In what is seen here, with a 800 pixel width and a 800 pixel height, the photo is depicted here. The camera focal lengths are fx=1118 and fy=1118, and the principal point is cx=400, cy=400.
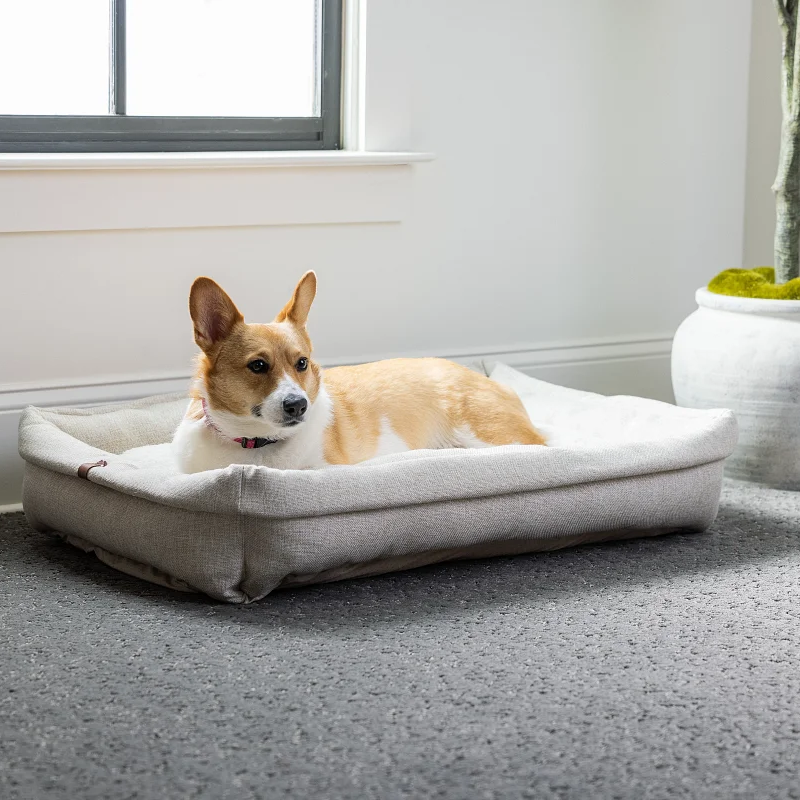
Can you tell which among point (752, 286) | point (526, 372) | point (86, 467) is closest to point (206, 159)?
point (86, 467)

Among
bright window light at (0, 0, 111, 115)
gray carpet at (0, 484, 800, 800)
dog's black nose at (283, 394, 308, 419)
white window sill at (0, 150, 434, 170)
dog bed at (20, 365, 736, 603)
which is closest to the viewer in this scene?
gray carpet at (0, 484, 800, 800)

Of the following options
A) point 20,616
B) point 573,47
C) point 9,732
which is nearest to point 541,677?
point 9,732

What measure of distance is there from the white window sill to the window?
0.08 metres

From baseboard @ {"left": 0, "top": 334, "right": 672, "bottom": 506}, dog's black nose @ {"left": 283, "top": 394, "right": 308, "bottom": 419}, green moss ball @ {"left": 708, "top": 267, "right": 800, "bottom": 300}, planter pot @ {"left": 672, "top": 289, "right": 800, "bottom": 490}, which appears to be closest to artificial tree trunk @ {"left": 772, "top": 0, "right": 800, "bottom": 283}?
green moss ball @ {"left": 708, "top": 267, "right": 800, "bottom": 300}

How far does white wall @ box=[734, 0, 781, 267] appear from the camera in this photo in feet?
11.6

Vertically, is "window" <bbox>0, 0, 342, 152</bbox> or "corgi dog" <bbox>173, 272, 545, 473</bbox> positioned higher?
"window" <bbox>0, 0, 342, 152</bbox>

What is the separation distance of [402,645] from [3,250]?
139cm

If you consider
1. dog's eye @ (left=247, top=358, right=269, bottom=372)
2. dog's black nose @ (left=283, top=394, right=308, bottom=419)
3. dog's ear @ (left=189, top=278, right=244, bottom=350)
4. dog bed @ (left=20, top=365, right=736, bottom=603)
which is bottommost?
dog bed @ (left=20, top=365, right=736, bottom=603)

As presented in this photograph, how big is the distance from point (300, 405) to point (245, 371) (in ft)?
0.42

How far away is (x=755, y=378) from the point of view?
2.68 metres

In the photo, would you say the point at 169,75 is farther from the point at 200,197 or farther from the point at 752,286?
the point at 752,286

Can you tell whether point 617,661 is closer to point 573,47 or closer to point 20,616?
point 20,616

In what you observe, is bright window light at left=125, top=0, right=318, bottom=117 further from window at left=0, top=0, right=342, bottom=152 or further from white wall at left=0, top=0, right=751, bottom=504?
white wall at left=0, top=0, right=751, bottom=504

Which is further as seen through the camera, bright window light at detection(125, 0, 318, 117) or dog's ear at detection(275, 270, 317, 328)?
bright window light at detection(125, 0, 318, 117)
